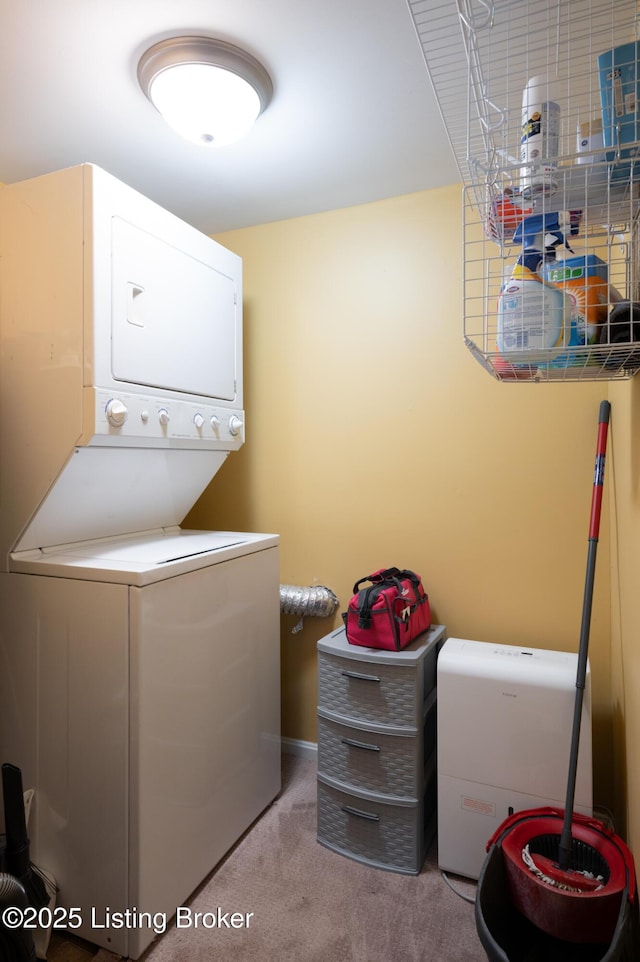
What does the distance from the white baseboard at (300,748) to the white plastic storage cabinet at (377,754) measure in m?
0.59

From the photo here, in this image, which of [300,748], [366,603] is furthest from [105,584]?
[300,748]

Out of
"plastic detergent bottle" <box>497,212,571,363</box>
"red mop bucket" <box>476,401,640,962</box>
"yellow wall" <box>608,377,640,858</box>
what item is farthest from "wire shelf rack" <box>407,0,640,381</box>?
"red mop bucket" <box>476,401,640,962</box>

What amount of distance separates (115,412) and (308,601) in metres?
1.30

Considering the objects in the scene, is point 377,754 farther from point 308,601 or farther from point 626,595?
point 626,595

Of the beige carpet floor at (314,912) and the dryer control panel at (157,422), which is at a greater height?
the dryer control panel at (157,422)

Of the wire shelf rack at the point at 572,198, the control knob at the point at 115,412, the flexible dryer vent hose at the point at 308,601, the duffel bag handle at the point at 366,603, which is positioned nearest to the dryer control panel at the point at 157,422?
the control knob at the point at 115,412

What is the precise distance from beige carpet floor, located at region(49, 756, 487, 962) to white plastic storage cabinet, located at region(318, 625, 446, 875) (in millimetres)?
83

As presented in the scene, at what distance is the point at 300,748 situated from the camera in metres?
2.71

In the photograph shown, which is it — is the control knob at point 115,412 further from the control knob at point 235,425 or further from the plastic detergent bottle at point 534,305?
the plastic detergent bottle at point 534,305

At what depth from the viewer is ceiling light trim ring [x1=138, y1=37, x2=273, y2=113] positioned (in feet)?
5.17

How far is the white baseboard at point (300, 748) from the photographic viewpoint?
2682 millimetres

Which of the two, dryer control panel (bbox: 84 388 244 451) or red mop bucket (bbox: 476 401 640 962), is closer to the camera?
red mop bucket (bbox: 476 401 640 962)

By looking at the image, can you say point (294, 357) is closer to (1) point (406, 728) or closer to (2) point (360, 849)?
(1) point (406, 728)

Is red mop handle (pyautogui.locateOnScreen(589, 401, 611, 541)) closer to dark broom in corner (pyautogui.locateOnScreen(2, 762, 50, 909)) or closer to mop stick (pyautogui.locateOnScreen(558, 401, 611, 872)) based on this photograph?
mop stick (pyautogui.locateOnScreen(558, 401, 611, 872))
